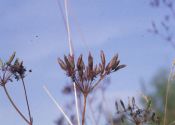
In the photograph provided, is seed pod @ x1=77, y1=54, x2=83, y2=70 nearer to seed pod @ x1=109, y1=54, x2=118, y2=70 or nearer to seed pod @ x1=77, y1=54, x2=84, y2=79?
seed pod @ x1=77, y1=54, x2=84, y2=79

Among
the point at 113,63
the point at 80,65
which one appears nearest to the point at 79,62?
the point at 80,65

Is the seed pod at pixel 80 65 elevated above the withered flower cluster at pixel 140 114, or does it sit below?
above

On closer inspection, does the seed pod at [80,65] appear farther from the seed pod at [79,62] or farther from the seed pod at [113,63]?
the seed pod at [113,63]

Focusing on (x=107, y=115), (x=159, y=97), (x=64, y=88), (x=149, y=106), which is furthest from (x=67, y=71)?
(x=159, y=97)

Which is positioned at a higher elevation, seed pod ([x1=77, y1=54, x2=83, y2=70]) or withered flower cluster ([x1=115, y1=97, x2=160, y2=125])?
seed pod ([x1=77, y1=54, x2=83, y2=70])

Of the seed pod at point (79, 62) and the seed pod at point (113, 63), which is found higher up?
the seed pod at point (79, 62)

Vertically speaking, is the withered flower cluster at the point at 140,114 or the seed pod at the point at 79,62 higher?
the seed pod at the point at 79,62

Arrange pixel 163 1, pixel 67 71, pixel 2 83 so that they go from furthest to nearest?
pixel 163 1 → pixel 2 83 → pixel 67 71

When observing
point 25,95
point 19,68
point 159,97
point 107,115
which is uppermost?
point 19,68

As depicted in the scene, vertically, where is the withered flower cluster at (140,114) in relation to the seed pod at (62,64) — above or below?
below

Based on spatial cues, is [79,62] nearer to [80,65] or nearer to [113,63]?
[80,65]

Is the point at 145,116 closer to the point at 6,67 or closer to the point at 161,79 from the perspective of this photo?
the point at 6,67
